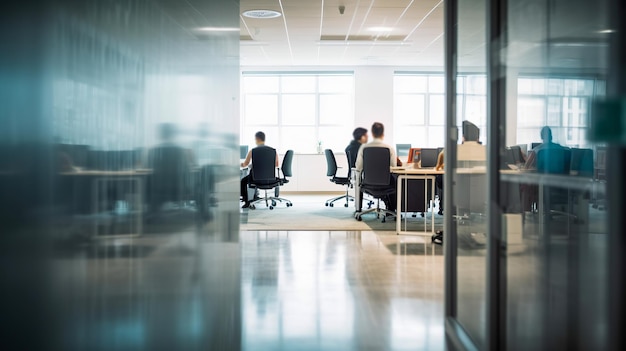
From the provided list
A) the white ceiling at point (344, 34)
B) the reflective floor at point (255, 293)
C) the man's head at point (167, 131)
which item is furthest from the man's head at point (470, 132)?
the white ceiling at point (344, 34)

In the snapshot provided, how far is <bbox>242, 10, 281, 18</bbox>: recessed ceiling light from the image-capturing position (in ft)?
26.5

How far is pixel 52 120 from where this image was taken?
824mm

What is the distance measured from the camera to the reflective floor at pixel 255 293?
3.29 feet

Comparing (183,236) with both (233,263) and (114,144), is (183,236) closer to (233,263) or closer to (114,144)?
(114,144)

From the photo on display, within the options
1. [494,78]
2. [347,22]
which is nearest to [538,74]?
[494,78]

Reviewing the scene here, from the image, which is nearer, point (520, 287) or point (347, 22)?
point (520, 287)

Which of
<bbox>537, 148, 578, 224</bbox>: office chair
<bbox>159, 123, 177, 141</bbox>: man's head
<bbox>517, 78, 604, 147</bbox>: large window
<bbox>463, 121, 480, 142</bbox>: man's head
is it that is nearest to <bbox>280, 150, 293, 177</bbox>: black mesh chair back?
<bbox>463, 121, 480, 142</bbox>: man's head

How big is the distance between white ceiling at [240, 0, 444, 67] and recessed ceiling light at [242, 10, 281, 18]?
0.13m

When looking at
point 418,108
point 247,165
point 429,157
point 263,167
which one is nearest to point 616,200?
point 429,157

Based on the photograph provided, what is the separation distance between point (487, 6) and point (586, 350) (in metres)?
1.41

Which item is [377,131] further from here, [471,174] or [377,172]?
[471,174]

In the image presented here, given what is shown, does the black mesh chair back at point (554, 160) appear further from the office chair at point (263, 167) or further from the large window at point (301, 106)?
the large window at point (301, 106)

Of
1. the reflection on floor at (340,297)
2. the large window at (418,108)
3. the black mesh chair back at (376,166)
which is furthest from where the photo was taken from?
the large window at (418,108)

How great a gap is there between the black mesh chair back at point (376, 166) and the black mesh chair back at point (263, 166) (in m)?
1.94
